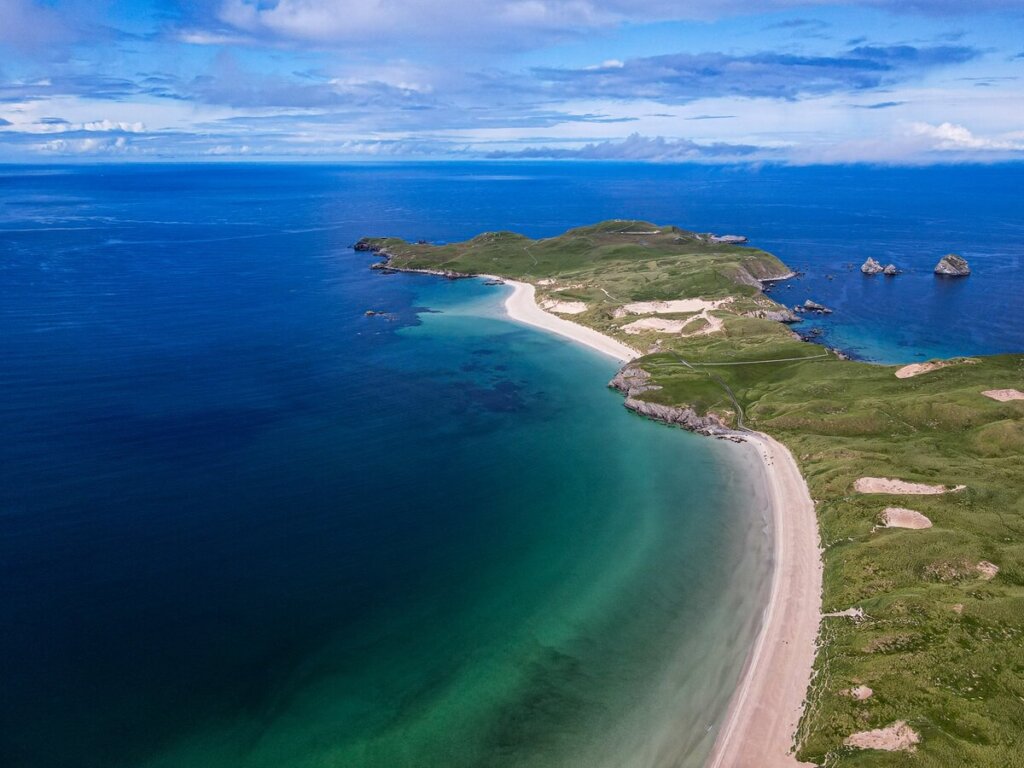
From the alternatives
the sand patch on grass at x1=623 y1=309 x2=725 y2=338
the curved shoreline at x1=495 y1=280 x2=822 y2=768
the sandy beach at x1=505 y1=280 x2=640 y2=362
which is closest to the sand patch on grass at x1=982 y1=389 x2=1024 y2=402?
the curved shoreline at x1=495 y1=280 x2=822 y2=768

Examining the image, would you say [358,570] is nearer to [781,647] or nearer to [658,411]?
[781,647]

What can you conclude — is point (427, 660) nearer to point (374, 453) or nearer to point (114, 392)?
point (374, 453)

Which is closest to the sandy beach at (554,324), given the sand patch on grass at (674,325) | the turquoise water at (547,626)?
the sand patch on grass at (674,325)

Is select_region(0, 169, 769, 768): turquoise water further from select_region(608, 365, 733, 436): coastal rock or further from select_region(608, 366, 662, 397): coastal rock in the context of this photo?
select_region(608, 365, 733, 436): coastal rock

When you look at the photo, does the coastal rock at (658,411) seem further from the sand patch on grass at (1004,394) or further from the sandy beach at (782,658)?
the sand patch on grass at (1004,394)

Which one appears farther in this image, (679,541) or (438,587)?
(679,541)

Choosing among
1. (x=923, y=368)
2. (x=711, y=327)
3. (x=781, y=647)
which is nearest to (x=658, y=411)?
(x=923, y=368)

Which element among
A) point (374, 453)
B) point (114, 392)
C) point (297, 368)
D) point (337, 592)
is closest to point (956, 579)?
point (337, 592)
